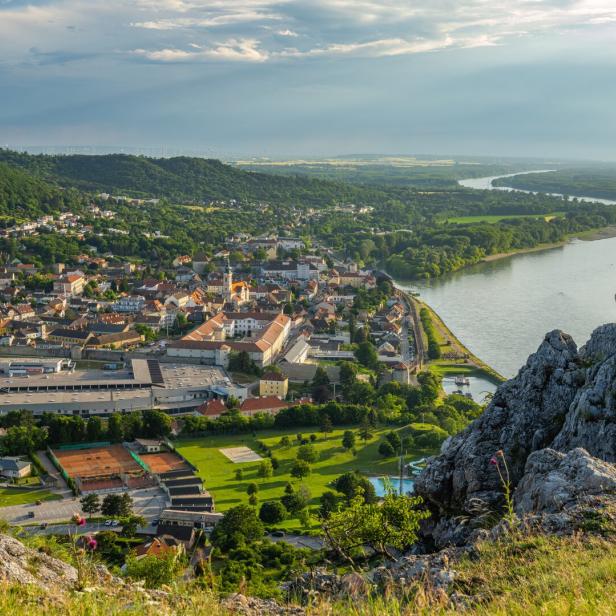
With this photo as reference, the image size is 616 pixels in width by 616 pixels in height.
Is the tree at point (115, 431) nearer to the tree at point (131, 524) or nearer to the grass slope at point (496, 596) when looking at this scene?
the tree at point (131, 524)

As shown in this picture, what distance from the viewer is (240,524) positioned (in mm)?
4742

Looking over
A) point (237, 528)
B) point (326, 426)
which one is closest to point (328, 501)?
point (237, 528)

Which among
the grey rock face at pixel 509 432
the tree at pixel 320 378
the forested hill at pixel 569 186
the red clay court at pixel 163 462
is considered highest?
the forested hill at pixel 569 186

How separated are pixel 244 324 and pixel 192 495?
6.17m

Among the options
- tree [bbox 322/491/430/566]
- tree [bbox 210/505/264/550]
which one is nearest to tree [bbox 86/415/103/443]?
tree [bbox 210/505/264/550]

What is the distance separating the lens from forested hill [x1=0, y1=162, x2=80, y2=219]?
20719mm

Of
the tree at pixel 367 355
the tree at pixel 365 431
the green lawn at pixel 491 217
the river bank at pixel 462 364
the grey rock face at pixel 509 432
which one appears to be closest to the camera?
the grey rock face at pixel 509 432

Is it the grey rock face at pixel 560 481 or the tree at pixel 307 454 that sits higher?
the grey rock face at pixel 560 481

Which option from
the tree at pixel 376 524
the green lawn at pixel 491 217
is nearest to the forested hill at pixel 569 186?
the green lawn at pixel 491 217

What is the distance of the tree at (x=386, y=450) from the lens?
654 centimetres

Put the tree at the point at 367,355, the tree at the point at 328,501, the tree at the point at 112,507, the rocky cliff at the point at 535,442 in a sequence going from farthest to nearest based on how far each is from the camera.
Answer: the tree at the point at 367,355 → the tree at the point at 112,507 → the tree at the point at 328,501 → the rocky cliff at the point at 535,442

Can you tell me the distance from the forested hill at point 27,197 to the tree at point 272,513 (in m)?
16.6

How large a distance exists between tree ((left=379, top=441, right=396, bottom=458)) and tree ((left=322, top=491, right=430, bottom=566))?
4714mm

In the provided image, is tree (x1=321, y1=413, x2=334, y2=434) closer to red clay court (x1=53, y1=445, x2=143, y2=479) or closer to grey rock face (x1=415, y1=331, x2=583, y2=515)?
red clay court (x1=53, y1=445, x2=143, y2=479)
